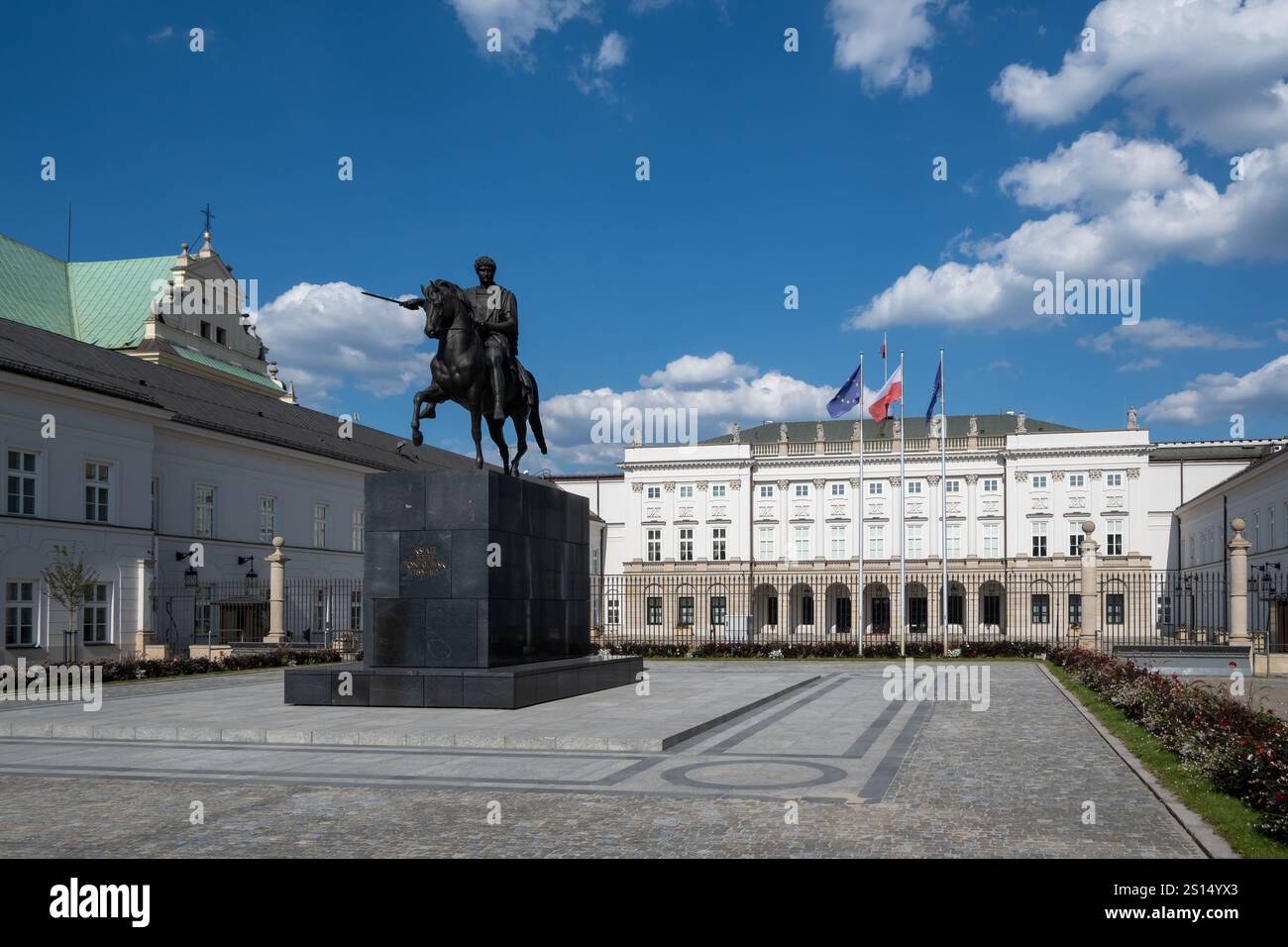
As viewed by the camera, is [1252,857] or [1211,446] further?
[1211,446]

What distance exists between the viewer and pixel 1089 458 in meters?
77.2

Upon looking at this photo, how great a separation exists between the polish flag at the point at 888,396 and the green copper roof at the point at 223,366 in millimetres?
32533

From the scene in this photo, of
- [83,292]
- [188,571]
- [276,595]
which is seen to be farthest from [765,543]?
[276,595]

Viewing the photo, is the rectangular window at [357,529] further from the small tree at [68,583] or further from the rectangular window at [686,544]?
the rectangular window at [686,544]

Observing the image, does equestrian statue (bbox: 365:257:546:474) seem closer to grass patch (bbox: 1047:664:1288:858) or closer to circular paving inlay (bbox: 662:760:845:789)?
Answer: circular paving inlay (bbox: 662:760:845:789)

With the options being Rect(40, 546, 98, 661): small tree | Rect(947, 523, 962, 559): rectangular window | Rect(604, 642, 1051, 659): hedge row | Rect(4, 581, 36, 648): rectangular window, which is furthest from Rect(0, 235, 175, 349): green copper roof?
Rect(947, 523, 962, 559): rectangular window

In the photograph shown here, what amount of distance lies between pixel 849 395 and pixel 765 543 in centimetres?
4112

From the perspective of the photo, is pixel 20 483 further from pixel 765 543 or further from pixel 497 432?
pixel 765 543

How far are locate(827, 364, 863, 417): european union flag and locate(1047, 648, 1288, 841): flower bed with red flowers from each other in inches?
1075

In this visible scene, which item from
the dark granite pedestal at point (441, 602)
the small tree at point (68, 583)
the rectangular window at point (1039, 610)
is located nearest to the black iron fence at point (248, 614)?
the small tree at point (68, 583)

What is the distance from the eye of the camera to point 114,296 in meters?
56.8

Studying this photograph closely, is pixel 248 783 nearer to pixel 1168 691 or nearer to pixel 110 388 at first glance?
pixel 1168 691
